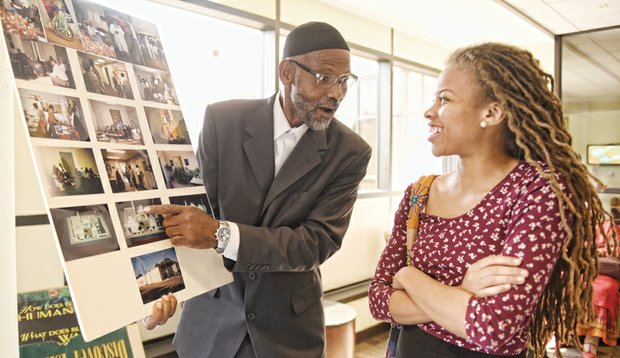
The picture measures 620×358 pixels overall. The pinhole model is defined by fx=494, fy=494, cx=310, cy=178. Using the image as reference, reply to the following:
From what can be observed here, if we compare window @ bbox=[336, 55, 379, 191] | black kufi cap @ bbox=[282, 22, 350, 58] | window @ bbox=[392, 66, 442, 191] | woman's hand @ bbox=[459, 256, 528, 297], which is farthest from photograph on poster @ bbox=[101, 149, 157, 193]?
window @ bbox=[336, 55, 379, 191]

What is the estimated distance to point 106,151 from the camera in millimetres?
1082

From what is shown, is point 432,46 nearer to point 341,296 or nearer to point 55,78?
point 341,296

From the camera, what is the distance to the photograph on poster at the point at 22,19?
3.08ft

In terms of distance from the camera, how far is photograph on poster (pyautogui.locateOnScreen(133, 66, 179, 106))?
1.23 metres

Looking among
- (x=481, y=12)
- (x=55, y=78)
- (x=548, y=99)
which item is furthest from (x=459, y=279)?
(x=481, y=12)

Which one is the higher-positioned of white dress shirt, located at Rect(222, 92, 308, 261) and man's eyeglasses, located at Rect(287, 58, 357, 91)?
man's eyeglasses, located at Rect(287, 58, 357, 91)

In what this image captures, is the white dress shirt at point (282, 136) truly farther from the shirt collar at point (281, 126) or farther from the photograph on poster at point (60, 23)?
the photograph on poster at point (60, 23)

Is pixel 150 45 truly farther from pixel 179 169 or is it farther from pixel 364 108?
pixel 364 108

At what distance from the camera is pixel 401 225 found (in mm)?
1373

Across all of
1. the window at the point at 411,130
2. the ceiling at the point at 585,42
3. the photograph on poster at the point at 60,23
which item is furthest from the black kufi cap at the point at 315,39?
the window at the point at 411,130

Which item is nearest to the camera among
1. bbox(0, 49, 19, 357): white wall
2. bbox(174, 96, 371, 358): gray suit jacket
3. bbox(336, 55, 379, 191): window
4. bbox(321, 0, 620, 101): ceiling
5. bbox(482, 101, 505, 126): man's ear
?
bbox(0, 49, 19, 357): white wall

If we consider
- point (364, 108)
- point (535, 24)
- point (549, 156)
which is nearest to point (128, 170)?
point (549, 156)

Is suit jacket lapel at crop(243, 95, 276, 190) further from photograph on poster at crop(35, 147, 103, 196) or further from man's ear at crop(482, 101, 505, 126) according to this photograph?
man's ear at crop(482, 101, 505, 126)

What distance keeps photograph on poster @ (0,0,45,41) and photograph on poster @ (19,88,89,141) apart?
4.7 inches
